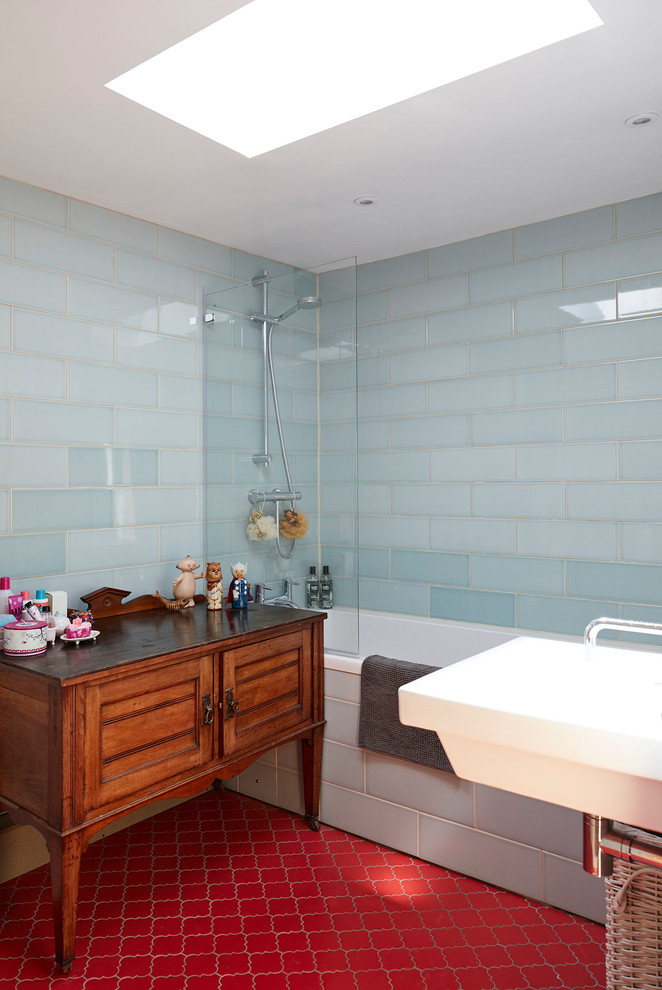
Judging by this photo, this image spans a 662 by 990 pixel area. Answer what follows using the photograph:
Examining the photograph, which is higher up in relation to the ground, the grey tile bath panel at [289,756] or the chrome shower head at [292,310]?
the chrome shower head at [292,310]

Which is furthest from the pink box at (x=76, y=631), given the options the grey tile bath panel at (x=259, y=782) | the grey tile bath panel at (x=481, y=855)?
the grey tile bath panel at (x=481, y=855)

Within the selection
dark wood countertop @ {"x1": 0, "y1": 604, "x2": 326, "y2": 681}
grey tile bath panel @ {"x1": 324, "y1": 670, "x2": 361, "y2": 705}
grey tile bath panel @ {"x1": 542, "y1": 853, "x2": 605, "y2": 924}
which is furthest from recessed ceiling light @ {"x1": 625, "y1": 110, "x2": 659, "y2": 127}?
grey tile bath panel @ {"x1": 542, "y1": 853, "x2": 605, "y2": 924}

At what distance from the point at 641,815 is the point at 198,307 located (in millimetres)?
2576

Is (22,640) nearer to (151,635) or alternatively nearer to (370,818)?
(151,635)

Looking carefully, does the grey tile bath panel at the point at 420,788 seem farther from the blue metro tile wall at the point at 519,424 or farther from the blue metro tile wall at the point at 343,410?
the blue metro tile wall at the point at 519,424

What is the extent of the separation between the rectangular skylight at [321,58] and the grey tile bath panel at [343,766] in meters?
2.16

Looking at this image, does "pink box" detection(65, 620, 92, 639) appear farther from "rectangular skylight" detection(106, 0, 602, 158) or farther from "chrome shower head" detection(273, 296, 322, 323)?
"rectangular skylight" detection(106, 0, 602, 158)

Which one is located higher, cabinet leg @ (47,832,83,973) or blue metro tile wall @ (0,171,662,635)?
blue metro tile wall @ (0,171,662,635)

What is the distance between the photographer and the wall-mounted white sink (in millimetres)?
1052

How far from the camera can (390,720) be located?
2422mm

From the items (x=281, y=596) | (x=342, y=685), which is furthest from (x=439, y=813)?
(x=281, y=596)

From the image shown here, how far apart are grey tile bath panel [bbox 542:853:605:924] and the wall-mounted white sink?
90 cm

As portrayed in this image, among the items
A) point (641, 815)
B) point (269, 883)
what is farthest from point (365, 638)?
point (641, 815)

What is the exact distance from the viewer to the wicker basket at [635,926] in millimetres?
1289
